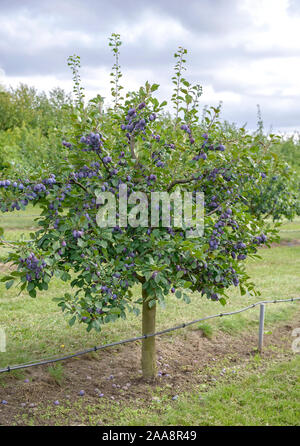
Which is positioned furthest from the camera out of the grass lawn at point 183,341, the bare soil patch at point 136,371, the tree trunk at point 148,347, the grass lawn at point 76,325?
the grass lawn at point 76,325

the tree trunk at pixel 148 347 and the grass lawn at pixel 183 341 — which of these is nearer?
the grass lawn at pixel 183 341

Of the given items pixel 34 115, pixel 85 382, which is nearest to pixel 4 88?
pixel 34 115

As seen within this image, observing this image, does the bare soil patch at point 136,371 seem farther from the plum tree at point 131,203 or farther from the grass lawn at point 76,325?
the plum tree at point 131,203

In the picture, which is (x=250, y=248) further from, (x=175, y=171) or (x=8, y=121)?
(x=8, y=121)

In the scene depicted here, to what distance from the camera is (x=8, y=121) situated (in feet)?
104

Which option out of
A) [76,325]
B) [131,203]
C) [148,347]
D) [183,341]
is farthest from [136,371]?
[131,203]

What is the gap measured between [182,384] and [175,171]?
2.08 m

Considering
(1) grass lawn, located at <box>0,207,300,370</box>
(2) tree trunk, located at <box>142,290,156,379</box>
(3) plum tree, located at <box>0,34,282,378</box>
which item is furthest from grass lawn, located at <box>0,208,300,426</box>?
(3) plum tree, located at <box>0,34,282,378</box>

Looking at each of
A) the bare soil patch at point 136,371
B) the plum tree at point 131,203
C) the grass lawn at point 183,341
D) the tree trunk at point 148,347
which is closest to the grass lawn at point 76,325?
the grass lawn at point 183,341

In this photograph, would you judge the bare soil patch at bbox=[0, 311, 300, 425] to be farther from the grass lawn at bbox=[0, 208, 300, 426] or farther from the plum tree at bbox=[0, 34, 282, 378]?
the plum tree at bbox=[0, 34, 282, 378]

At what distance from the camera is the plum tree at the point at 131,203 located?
341cm

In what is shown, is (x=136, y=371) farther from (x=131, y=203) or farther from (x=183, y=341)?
(x=131, y=203)

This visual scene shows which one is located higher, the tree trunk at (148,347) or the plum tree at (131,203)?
the plum tree at (131,203)

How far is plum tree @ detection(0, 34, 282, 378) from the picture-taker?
3414mm
